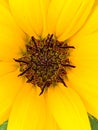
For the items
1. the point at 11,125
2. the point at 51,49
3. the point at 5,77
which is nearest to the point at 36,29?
the point at 51,49

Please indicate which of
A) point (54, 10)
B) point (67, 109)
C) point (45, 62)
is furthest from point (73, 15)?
point (67, 109)

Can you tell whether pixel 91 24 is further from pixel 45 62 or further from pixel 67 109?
pixel 67 109

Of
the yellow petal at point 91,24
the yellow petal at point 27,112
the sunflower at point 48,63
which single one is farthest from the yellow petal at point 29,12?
the yellow petal at point 27,112

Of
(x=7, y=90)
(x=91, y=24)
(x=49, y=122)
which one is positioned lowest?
(x=49, y=122)

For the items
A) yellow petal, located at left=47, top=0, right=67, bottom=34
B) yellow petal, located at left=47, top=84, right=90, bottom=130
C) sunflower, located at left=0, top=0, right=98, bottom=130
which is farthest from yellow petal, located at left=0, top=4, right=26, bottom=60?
yellow petal, located at left=47, top=84, right=90, bottom=130

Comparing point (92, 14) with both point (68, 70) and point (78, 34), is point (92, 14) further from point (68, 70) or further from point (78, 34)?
point (68, 70)
